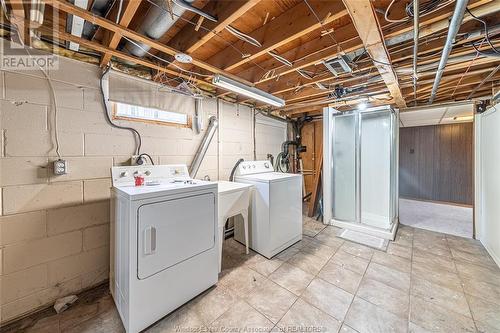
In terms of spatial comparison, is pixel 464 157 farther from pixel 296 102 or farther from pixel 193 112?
pixel 193 112

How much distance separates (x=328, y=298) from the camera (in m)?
1.79

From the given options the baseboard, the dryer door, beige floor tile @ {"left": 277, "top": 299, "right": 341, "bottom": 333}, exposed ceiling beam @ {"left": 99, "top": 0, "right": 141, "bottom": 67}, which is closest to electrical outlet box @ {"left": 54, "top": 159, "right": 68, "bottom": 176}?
the dryer door

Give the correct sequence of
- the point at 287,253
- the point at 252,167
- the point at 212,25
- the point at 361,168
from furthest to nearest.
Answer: the point at 361,168
the point at 252,167
the point at 287,253
the point at 212,25

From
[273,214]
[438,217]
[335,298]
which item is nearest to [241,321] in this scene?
[335,298]

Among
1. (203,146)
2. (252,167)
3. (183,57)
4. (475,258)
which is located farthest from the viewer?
(252,167)

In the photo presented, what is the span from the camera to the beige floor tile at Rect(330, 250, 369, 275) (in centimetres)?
225

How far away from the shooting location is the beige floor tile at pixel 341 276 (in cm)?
195

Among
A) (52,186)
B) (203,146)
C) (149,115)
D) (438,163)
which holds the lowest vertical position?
(52,186)

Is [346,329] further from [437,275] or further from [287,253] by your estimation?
[437,275]

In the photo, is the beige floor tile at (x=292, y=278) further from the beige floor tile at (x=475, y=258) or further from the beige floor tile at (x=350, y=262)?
the beige floor tile at (x=475, y=258)

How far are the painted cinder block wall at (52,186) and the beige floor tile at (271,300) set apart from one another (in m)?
1.61

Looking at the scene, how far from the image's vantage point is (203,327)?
150cm

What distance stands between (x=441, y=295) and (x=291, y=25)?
2.80m

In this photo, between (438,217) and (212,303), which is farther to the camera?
(438,217)
